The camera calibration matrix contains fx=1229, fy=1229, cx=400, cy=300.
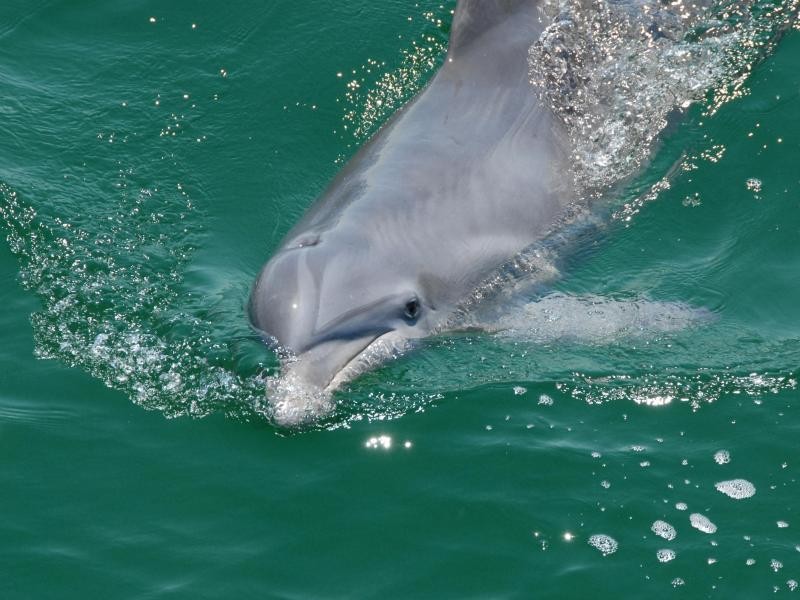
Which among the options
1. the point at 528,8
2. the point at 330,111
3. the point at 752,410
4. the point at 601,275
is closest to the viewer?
the point at 752,410

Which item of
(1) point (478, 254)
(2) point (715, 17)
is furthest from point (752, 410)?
(2) point (715, 17)

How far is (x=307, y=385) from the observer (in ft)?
38.3

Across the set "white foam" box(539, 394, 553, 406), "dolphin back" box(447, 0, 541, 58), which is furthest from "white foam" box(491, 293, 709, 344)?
"dolphin back" box(447, 0, 541, 58)

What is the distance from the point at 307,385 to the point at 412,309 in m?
1.56

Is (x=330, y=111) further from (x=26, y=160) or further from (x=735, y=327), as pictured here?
(x=735, y=327)

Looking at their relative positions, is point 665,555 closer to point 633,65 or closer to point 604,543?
point 604,543

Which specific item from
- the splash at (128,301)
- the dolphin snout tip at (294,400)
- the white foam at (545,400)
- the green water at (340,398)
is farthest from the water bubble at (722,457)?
the splash at (128,301)

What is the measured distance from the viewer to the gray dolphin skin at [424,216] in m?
11.9

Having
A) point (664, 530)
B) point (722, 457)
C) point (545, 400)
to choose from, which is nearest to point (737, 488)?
point (722, 457)

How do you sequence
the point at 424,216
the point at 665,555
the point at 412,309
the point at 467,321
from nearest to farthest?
the point at 665,555 → the point at 412,309 → the point at 424,216 → the point at 467,321

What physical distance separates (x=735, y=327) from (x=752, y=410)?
140cm

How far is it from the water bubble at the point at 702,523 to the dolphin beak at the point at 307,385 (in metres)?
3.54

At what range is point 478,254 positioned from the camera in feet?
43.7

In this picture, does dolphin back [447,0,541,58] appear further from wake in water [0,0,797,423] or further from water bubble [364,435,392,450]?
water bubble [364,435,392,450]
